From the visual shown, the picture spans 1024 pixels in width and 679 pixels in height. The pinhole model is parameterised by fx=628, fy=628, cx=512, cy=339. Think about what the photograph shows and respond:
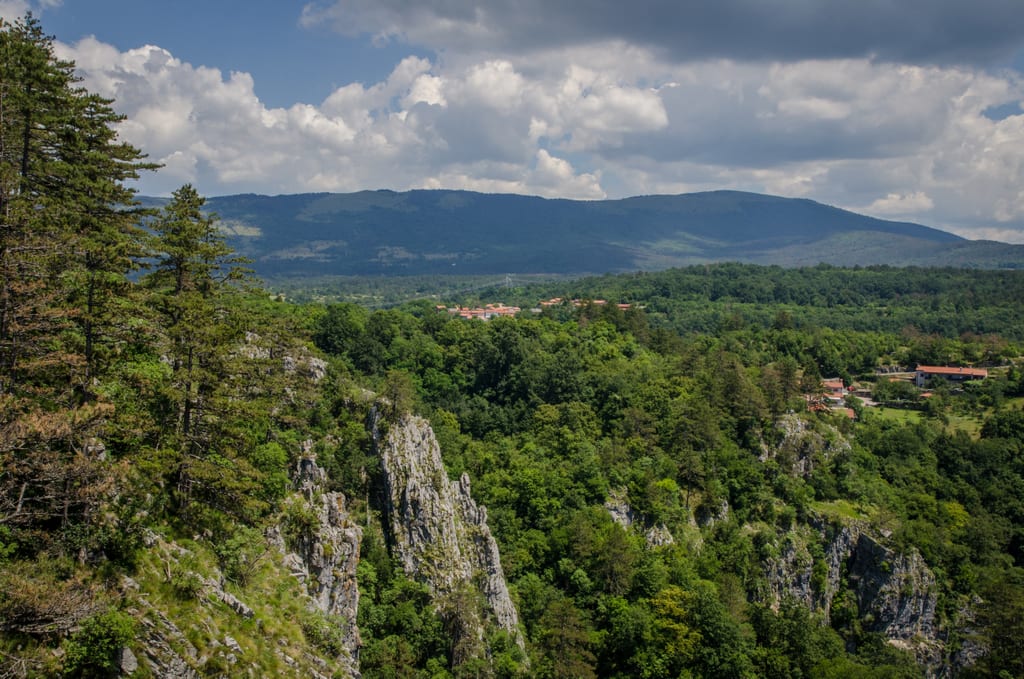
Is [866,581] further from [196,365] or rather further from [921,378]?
[921,378]

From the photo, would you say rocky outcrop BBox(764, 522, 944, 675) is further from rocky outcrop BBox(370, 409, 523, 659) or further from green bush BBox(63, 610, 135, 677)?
green bush BBox(63, 610, 135, 677)

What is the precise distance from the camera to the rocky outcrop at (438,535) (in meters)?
32.1

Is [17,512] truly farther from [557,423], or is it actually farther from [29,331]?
[557,423]

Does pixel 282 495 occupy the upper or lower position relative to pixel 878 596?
upper

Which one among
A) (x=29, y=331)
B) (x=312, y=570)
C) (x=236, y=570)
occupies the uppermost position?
(x=29, y=331)

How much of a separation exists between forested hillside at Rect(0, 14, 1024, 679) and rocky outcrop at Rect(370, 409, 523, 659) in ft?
0.53

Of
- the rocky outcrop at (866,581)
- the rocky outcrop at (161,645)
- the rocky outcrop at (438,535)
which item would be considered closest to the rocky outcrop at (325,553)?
the rocky outcrop at (438,535)

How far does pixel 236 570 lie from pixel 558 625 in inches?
739

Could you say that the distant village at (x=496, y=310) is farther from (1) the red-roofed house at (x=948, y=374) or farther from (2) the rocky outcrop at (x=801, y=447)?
(1) the red-roofed house at (x=948, y=374)

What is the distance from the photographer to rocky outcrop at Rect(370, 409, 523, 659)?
3209 cm

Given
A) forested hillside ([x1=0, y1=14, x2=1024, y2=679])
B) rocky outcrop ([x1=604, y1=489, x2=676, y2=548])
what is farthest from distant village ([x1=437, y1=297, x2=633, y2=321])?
rocky outcrop ([x1=604, y1=489, x2=676, y2=548])

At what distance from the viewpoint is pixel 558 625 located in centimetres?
3294

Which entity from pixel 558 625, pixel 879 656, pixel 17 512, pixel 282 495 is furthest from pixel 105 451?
pixel 879 656

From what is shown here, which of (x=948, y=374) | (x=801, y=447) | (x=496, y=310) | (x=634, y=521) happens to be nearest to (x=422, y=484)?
(x=634, y=521)
